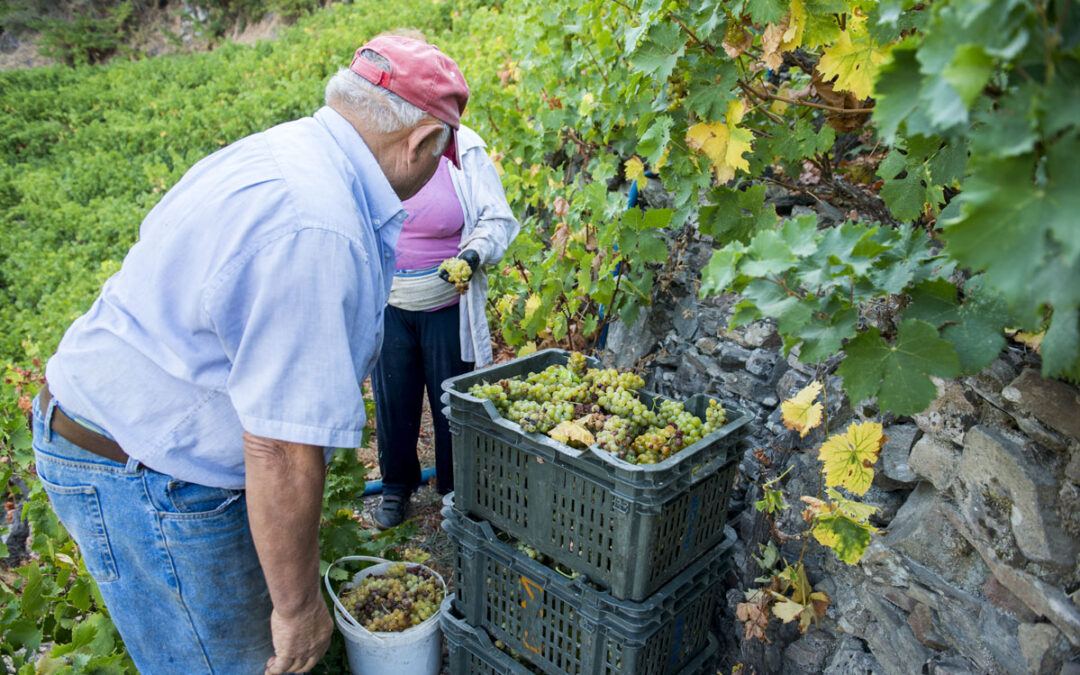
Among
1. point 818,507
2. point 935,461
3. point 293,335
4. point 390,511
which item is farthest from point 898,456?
point 390,511

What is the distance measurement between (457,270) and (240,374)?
1617 mm

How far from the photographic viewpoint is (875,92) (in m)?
0.95

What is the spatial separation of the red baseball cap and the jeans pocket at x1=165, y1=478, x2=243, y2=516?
1.03 meters

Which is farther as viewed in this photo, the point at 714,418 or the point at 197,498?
the point at 714,418

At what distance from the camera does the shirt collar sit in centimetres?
155

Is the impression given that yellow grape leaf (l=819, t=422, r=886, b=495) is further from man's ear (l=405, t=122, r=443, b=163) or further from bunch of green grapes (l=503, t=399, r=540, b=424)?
man's ear (l=405, t=122, r=443, b=163)

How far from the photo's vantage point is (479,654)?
220 cm

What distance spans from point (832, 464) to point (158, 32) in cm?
2583

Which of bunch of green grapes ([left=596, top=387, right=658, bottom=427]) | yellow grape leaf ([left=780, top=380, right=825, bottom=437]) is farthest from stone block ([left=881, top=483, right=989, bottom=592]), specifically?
bunch of green grapes ([left=596, top=387, right=658, bottom=427])

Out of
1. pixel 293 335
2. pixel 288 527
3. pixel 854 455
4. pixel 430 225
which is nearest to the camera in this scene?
pixel 293 335

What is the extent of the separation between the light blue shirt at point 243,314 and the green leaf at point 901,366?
3.27ft

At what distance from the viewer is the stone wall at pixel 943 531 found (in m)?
1.46

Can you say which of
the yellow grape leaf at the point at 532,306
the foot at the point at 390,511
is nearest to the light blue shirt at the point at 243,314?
the yellow grape leaf at the point at 532,306

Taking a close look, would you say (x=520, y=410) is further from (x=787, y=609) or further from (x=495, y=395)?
(x=787, y=609)
